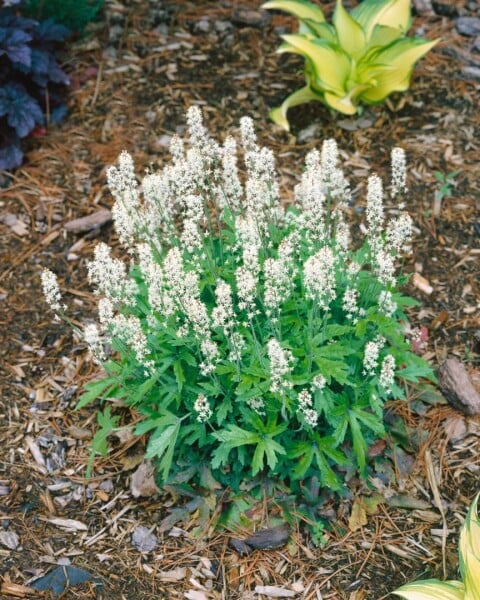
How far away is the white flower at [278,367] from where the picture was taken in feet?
9.87

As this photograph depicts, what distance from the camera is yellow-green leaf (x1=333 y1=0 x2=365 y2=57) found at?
18.7 ft

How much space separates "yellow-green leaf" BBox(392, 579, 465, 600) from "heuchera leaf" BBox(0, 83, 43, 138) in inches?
164

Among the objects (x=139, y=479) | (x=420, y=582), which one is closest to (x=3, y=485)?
(x=139, y=479)

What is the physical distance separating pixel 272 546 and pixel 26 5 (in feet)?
15.6

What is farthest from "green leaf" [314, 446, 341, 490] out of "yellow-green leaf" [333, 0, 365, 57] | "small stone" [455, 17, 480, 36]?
"small stone" [455, 17, 480, 36]

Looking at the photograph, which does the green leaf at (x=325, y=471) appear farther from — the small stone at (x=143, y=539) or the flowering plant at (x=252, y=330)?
the small stone at (x=143, y=539)

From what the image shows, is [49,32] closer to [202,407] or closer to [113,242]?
[113,242]

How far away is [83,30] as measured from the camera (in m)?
6.61

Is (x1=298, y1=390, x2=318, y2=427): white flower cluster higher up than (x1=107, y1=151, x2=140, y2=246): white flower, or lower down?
lower down

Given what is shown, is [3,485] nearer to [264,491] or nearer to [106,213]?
[264,491]

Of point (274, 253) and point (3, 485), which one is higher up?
point (274, 253)

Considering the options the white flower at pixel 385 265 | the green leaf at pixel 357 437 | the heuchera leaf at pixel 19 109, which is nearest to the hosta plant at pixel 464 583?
the green leaf at pixel 357 437

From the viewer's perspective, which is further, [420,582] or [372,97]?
[372,97]

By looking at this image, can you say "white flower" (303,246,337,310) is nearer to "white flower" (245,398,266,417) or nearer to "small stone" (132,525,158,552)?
"white flower" (245,398,266,417)
